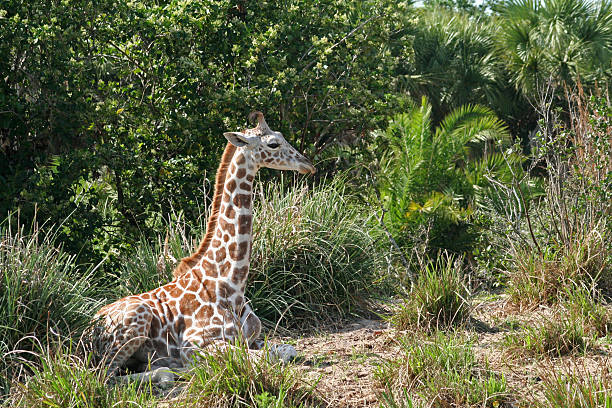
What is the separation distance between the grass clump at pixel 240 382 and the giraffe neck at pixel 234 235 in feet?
2.90

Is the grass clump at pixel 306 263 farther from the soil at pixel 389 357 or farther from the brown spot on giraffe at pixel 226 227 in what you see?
the brown spot on giraffe at pixel 226 227

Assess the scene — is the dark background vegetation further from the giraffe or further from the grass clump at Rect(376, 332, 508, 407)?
the grass clump at Rect(376, 332, 508, 407)

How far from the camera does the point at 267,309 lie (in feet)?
23.3

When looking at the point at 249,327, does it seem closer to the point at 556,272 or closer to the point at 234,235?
the point at 234,235

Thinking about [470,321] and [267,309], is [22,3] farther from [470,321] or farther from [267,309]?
[470,321]

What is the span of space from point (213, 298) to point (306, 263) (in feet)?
6.83

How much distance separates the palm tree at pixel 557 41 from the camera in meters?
17.8

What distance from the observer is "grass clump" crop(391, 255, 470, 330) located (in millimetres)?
6426

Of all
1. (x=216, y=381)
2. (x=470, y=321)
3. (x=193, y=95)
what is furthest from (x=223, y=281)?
(x=193, y=95)

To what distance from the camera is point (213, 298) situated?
5555 mm

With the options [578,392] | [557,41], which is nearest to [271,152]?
[578,392]

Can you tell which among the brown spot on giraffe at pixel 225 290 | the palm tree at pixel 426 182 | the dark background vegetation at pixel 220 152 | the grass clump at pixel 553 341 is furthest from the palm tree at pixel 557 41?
the brown spot on giraffe at pixel 225 290

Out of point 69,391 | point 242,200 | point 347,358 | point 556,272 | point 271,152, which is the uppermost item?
point 271,152

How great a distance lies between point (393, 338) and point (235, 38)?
16.3ft
